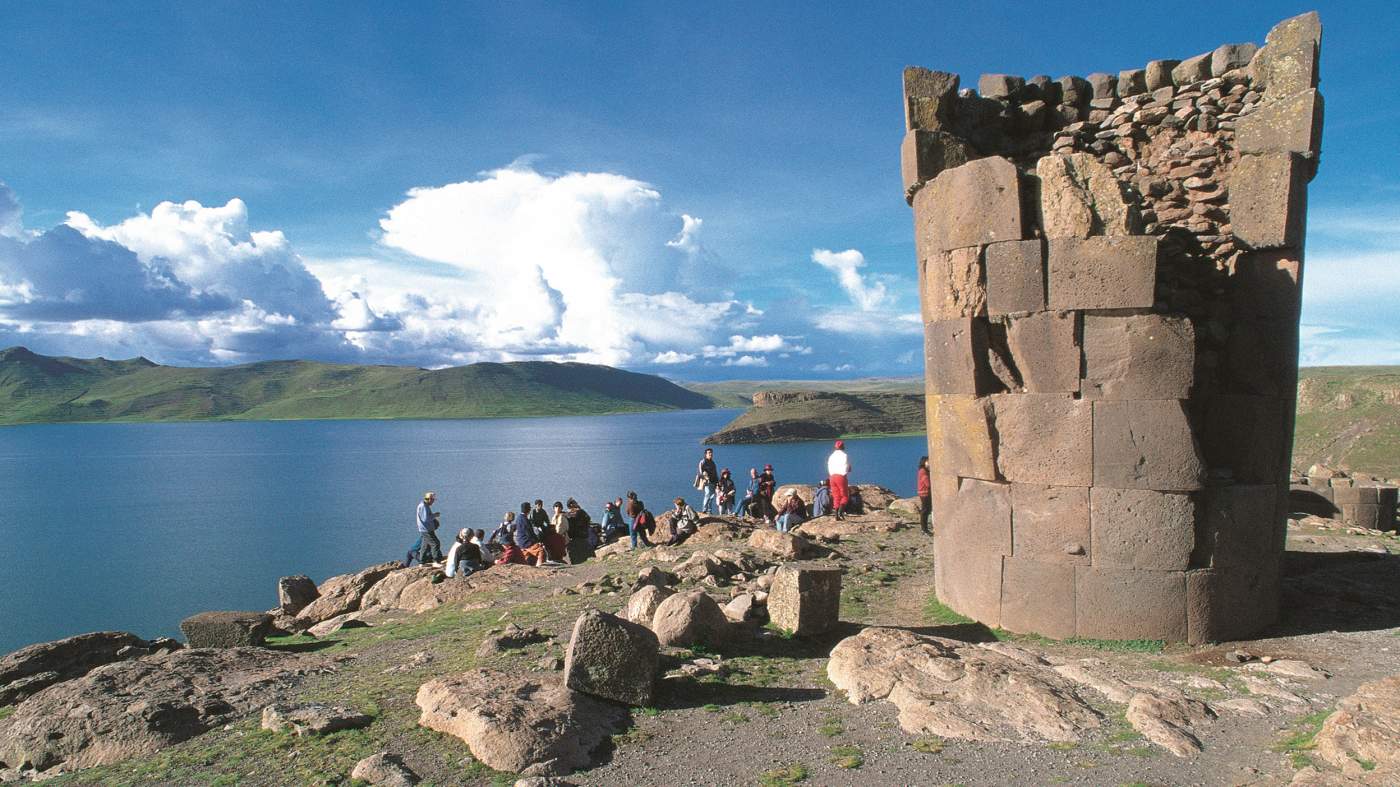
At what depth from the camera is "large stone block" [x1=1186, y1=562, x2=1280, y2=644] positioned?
8.75 m

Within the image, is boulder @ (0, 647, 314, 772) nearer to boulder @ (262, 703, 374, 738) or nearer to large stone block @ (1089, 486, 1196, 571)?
boulder @ (262, 703, 374, 738)

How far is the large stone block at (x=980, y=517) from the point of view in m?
9.45

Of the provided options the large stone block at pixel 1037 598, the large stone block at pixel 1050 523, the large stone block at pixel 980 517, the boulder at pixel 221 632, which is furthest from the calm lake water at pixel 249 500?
the large stone block at pixel 1050 523

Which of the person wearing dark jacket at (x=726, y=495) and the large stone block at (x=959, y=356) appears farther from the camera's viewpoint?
the person wearing dark jacket at (x=726, y=495)

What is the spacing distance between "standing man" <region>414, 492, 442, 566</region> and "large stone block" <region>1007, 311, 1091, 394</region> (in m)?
11.6

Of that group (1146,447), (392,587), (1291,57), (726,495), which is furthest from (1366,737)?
(726,495)

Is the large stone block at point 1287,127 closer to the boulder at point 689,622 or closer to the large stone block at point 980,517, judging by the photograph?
the large stone block at point 980,517

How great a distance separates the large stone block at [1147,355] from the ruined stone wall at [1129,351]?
0.02m

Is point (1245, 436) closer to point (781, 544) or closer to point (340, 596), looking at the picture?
point (781, 544)

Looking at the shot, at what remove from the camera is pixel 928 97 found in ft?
34.3

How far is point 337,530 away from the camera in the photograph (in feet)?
152

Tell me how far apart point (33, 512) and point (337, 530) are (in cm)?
2689

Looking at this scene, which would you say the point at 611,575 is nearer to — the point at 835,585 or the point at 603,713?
the point at 835,585

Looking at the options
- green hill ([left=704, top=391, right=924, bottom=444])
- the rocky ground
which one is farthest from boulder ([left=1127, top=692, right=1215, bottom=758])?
green hill ([left=704, top=391, right=924, bottom=444])
